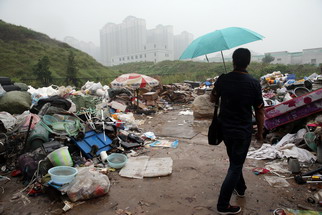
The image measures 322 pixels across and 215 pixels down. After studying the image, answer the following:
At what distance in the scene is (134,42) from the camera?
4925cm

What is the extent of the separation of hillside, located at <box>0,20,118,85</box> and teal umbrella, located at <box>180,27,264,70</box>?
46.5ft

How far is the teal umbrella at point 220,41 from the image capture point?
2.98m

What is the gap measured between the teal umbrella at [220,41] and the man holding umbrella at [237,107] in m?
0.99

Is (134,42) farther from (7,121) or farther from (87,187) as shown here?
(87,187)

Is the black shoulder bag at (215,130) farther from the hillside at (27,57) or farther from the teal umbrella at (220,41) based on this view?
the hillside at (27,57)

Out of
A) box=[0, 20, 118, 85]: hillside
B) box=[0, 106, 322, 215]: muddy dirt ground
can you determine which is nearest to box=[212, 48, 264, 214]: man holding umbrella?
box=[0, 106, 322, 215]: muddy dirt ground

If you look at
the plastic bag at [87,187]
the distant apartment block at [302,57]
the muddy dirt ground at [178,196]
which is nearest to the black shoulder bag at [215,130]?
Result: the muddy dirt ground at [178,196]

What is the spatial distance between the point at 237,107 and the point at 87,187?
2090 mm

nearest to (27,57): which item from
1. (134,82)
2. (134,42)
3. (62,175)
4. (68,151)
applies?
(134,82)

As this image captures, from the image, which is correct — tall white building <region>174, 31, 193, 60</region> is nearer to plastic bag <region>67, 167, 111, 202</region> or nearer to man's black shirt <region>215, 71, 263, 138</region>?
plastic bag <region>67, 167, 111, 202</region>

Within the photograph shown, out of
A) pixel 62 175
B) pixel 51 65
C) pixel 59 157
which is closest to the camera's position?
pixel 62 175

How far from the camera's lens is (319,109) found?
395cm

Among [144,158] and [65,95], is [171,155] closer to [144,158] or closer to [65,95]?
[144,158]

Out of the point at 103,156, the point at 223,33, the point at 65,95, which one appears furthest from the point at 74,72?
the point at 223,33
